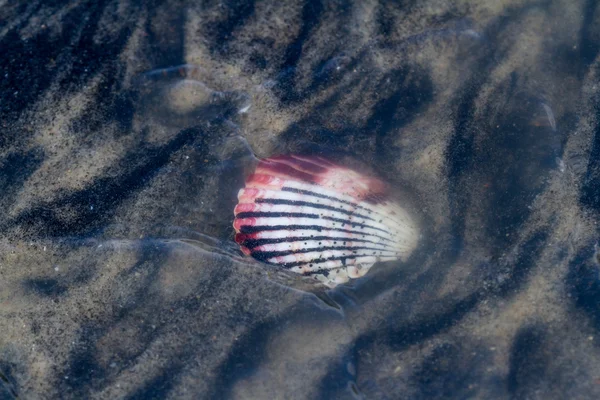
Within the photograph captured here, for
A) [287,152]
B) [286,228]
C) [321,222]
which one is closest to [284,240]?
[286,228]

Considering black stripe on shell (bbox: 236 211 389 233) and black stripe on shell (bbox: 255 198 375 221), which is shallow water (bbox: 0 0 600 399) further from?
black stripe on shell (bbox: 255 198 375 221)

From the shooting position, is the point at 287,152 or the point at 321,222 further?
the point at 287,152

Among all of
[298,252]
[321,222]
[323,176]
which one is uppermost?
[323,176]

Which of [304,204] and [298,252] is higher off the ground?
[304,204]

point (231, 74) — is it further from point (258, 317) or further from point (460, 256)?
point (460, 256)

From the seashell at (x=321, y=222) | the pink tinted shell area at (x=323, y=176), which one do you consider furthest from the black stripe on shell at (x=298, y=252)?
the pink tinted shell area at (x=323, y=176)

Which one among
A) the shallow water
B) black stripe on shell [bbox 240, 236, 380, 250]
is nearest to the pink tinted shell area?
the shallow water

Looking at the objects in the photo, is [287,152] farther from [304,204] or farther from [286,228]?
[286,228]
